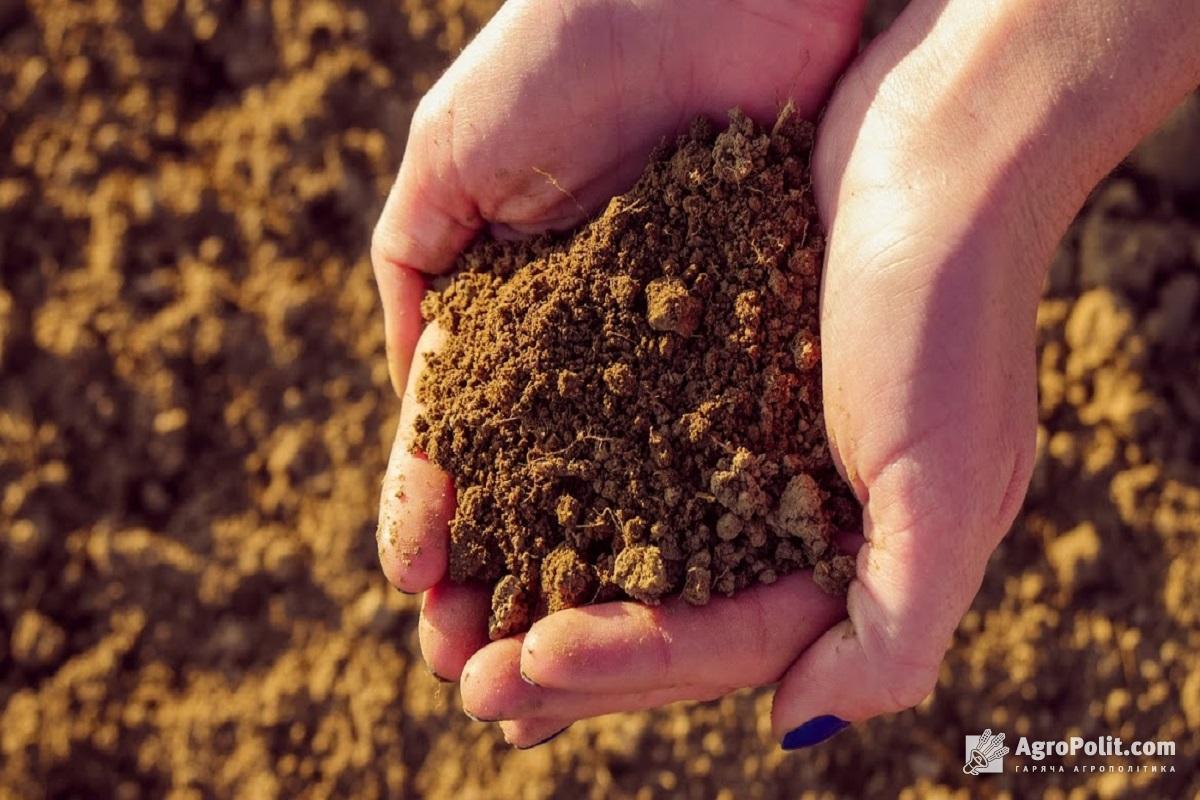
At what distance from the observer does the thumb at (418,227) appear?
215 cm

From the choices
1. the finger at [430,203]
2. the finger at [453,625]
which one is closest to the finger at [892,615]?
the finger at [453,625]

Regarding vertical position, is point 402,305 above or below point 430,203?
below

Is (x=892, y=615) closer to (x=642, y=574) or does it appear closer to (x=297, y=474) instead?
(x=642, y=574)

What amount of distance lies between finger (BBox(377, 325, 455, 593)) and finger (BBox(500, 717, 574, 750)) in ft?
0.99

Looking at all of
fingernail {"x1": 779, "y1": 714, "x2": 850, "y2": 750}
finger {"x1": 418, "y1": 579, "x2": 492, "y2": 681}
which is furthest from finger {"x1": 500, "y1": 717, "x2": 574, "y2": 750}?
fingernail {"x1": 779, "y1": 714, "x2": 850, "y2": 750}

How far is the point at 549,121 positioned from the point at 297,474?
1.37 meters

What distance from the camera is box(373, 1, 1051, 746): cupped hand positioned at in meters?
1.69

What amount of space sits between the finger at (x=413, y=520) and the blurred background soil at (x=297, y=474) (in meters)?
0.85

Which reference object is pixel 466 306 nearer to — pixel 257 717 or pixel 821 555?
pixel 821 555

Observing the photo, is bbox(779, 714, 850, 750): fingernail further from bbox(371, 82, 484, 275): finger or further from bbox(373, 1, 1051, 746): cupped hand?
bbox(371, 82, 484, 275): finger

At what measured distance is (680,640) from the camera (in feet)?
5.82

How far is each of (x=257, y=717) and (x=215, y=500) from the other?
607 mm

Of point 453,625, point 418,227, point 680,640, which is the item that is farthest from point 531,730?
point 418,227

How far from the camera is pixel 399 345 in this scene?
2.30 metres
